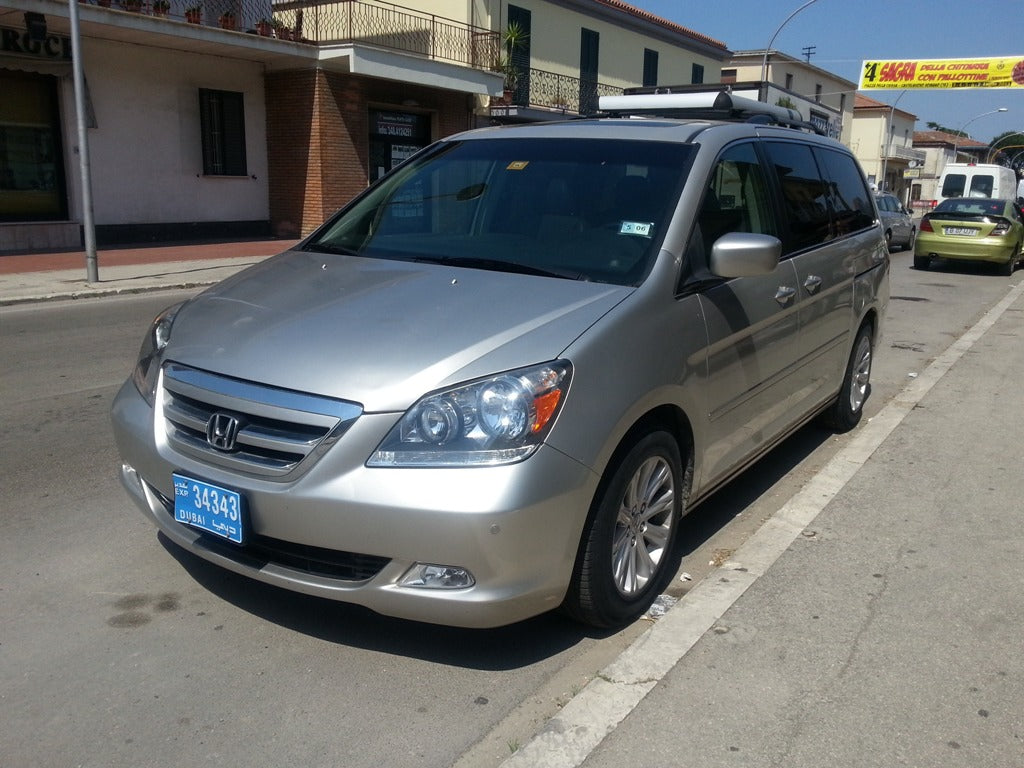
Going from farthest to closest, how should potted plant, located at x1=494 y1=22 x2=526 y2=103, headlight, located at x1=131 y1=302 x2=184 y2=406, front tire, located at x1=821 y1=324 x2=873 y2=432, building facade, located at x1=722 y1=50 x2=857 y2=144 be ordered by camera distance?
building facade, located at x1=722 y1=50 x2=857 y2=144 → potted plant, located at x1=494 y1=22 x2=526 y2=103 → front tire, located at x1=821 y1=324 x2=873 y2=432 → headlight, located at x1=131 y1=302 x2=184 y2=406

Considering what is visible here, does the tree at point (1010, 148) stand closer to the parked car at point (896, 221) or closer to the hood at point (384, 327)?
the parked car at point (896, 221)

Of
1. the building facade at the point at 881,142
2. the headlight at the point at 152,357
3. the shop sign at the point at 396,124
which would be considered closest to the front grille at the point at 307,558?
the headlight at the point at 152,357

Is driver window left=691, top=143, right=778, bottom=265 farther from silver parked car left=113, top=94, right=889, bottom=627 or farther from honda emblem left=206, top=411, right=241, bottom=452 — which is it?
honda emblem left=206, top=411, right=241, bottom=452

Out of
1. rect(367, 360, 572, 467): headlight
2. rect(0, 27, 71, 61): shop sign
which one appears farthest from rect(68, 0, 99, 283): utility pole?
rect(367, 360, 572, 467): headlight

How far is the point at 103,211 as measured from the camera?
Answer: 712 inches

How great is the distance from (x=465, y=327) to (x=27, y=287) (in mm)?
11485

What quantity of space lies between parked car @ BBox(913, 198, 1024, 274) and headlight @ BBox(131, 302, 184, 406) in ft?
59.4

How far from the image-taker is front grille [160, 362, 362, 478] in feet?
9.69

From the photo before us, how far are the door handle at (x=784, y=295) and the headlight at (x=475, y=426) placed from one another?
1.97m

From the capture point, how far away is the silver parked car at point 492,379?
2.91 meters

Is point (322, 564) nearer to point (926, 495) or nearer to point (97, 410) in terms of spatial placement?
point (926, 495)

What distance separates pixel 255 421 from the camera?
3.08m

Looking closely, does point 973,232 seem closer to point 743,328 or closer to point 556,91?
point 556,91

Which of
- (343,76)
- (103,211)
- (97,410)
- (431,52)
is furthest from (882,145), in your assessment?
(97,410)
